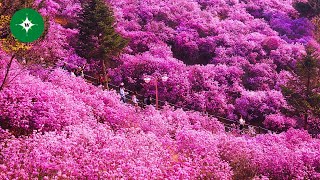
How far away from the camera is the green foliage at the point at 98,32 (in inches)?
1139

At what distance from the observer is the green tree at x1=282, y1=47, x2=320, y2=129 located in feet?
85.9

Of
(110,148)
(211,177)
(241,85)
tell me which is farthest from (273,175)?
(241,85)

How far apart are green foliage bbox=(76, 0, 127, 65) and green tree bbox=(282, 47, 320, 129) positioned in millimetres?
14279

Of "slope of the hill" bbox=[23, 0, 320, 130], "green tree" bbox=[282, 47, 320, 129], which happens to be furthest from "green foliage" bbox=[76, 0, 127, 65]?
"green tree" bbox=[282, 47, 320, 129]

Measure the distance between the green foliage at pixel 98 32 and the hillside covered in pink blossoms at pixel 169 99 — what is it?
305 centimetres

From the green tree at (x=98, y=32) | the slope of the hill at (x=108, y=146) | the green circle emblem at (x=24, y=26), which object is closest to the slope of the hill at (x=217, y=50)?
the green tree at (x=98, y=32)

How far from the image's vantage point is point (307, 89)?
26734 millimetres

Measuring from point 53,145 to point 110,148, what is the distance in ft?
6.97

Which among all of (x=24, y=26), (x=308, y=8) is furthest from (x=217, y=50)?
(x=24, y=26)

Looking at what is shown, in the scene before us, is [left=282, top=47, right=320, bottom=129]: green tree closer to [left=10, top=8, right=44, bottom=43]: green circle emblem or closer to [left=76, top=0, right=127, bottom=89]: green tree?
[left=76, top=0, right=127, bottom=89]: green tree

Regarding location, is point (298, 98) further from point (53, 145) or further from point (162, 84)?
point (53, 145)

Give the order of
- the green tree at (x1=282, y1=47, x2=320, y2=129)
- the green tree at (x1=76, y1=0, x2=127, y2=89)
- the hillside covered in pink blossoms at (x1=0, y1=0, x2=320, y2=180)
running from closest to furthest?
the hillside covered in pink blossoms at (x1=0, y1=0, x2=320, y2=180), the green tree at (x1=282, y1=47, x2=320, y2=129), the green tree at (x1=76, y1=0, x2=127, y2=89)

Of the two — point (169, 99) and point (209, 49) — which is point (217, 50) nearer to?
point (209, 49)

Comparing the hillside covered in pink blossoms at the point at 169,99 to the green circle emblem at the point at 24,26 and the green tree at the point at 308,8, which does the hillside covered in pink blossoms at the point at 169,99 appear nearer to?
the green tree at the point at 308,8
